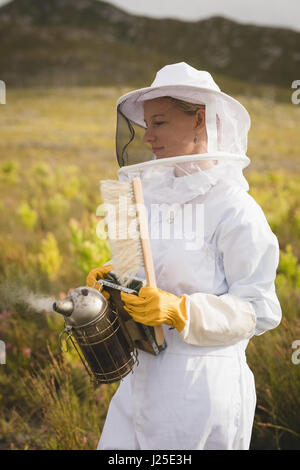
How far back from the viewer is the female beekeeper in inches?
52.2

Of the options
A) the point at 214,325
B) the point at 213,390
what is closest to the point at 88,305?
the point at 214,325

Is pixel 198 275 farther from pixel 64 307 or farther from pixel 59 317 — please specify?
pixel 59 317

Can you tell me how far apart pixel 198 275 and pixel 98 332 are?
1.46 feet

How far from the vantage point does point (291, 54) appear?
10569cm

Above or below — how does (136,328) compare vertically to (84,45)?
below

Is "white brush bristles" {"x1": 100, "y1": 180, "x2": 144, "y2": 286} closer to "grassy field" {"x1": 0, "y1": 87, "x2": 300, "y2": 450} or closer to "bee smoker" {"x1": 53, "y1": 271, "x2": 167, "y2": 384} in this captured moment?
"bee smoker" {"x1": 53, "y1": 271, "x2": 167, "y2": 384}

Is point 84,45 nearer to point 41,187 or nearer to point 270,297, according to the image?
point 41,187

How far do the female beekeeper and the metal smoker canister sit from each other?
0.37 ft

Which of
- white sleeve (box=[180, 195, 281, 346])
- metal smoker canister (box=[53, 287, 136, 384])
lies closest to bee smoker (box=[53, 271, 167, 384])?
metal smoker canister (box=[53, 287, 136, 384])

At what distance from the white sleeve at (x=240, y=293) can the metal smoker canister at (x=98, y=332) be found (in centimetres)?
30

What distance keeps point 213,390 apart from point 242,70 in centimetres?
12530

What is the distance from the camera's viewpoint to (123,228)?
1.30m

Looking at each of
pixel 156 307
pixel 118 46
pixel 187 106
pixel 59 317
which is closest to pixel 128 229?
pixel 156 307

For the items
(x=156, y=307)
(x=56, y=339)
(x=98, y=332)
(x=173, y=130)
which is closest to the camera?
(x=156, y=307)
